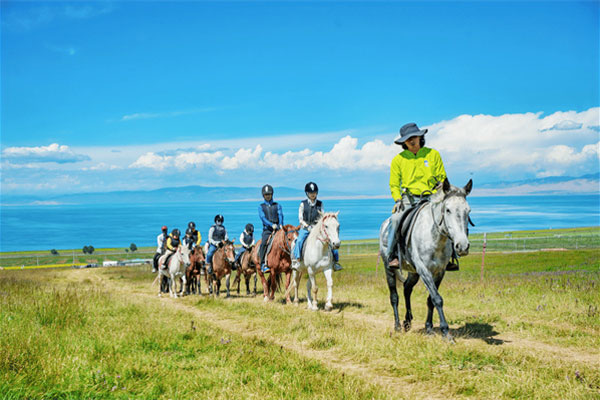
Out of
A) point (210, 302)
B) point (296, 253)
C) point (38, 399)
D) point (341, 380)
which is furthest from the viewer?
point (210, 302)

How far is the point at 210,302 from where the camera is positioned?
14.7m

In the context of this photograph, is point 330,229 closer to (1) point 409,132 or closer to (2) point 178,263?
Result: (1) point 409,132

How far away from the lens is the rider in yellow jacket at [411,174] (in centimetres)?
850

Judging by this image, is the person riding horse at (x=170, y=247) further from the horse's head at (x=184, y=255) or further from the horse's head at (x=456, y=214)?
the horse's head at (x=456, y=214)

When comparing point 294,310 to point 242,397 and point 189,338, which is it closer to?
point 189,338

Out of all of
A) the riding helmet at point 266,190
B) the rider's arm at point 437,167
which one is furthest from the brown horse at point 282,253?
the rider's arm at point 437,167

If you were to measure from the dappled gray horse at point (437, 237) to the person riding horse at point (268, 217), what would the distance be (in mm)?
6987

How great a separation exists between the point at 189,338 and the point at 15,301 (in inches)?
245

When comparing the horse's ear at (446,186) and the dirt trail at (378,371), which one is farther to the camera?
the horse's ear at (446,186)

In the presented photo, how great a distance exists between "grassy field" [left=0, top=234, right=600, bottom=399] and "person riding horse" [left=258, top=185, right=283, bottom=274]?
3582mm

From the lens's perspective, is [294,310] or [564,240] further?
[564,240]

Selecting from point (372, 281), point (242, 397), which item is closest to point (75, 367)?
point (242, 397)

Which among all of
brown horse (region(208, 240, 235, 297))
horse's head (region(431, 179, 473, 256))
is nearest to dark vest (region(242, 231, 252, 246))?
brown horse (region(208, 240, 235, 297))

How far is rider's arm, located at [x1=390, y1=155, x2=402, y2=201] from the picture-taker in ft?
28.5
